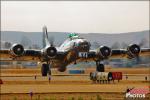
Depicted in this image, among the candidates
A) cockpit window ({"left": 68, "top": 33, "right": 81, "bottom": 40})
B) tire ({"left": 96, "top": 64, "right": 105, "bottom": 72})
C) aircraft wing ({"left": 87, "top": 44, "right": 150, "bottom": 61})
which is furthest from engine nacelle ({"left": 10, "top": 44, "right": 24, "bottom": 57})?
Result: tire ({"left": 96, "top": 64, "right": 105, "bottom": 72})

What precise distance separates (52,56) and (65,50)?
3.01 metres

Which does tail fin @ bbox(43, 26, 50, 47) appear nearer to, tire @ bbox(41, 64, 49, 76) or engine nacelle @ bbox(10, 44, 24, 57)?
tire @ bbox(41, 64, 49, 76)

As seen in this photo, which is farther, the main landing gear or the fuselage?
the main landing gear

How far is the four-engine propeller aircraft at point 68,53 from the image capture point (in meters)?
54.3

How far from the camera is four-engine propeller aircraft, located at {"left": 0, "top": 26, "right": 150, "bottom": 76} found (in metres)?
54.3

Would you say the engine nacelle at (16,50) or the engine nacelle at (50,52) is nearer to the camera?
the engine nacelle at (16,50)

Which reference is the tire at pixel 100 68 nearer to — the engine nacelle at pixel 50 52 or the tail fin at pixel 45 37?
the engine nacelle at pixel 50 52

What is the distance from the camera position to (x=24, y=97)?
1230 inches

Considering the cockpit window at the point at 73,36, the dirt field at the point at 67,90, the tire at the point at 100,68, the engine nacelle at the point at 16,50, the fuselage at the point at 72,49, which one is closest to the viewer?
the dirt field at the point at 67,90

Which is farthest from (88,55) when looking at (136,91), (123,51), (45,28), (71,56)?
(136,91)

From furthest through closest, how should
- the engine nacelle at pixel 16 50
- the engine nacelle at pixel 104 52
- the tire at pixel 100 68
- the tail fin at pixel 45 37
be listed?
the tail fin at pixel 45 37
the tire at pixel 100 68
the engine nacelle at pixel 104 52
the engine nacelle at pixel 16 50

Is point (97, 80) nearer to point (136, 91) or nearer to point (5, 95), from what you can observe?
point (5, 95)

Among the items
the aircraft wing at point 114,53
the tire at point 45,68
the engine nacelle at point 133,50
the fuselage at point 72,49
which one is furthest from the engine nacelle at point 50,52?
the engine nacelle at point 133,50

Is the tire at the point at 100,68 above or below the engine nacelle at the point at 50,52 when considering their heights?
below
